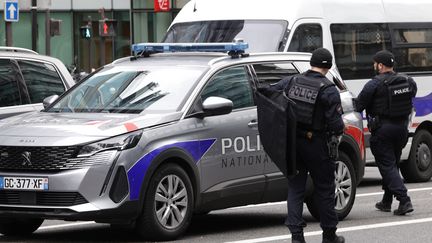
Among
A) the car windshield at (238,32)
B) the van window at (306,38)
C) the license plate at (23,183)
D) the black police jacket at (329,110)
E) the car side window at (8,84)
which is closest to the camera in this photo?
the black police jacket at (329,110)

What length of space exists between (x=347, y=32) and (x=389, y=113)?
439 centimetres

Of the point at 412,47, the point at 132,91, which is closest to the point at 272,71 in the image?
the point at 132,91

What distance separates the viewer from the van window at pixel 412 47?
57.5 feet

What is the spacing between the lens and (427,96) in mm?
17469

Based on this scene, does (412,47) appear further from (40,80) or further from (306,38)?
(40,80)

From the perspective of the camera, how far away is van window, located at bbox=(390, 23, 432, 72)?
17531 mm

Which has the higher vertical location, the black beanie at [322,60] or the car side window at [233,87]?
the black beanie at [322,60]

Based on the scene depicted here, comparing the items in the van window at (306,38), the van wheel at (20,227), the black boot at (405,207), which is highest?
the van window at (306,38)

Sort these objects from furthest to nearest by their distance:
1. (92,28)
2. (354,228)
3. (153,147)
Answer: (92,28)
(354,228)
(153,147)

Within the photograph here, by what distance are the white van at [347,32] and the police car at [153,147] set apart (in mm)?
3678

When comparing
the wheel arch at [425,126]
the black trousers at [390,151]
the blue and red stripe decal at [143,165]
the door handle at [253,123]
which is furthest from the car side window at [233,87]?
the wheel arch at [425,126]

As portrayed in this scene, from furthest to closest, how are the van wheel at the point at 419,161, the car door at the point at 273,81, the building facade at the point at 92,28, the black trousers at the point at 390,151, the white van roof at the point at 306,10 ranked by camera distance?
the building facade at the point at 92,28, the van wheel at the point at 419,161, the white van roof at the point at 306,10, the black trousers at the point at 390,151, the car door at the point at 273,81

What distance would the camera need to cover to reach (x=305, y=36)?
15883 millimetres

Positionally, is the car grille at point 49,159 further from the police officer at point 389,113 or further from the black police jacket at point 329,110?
the police officer at point 389,113
